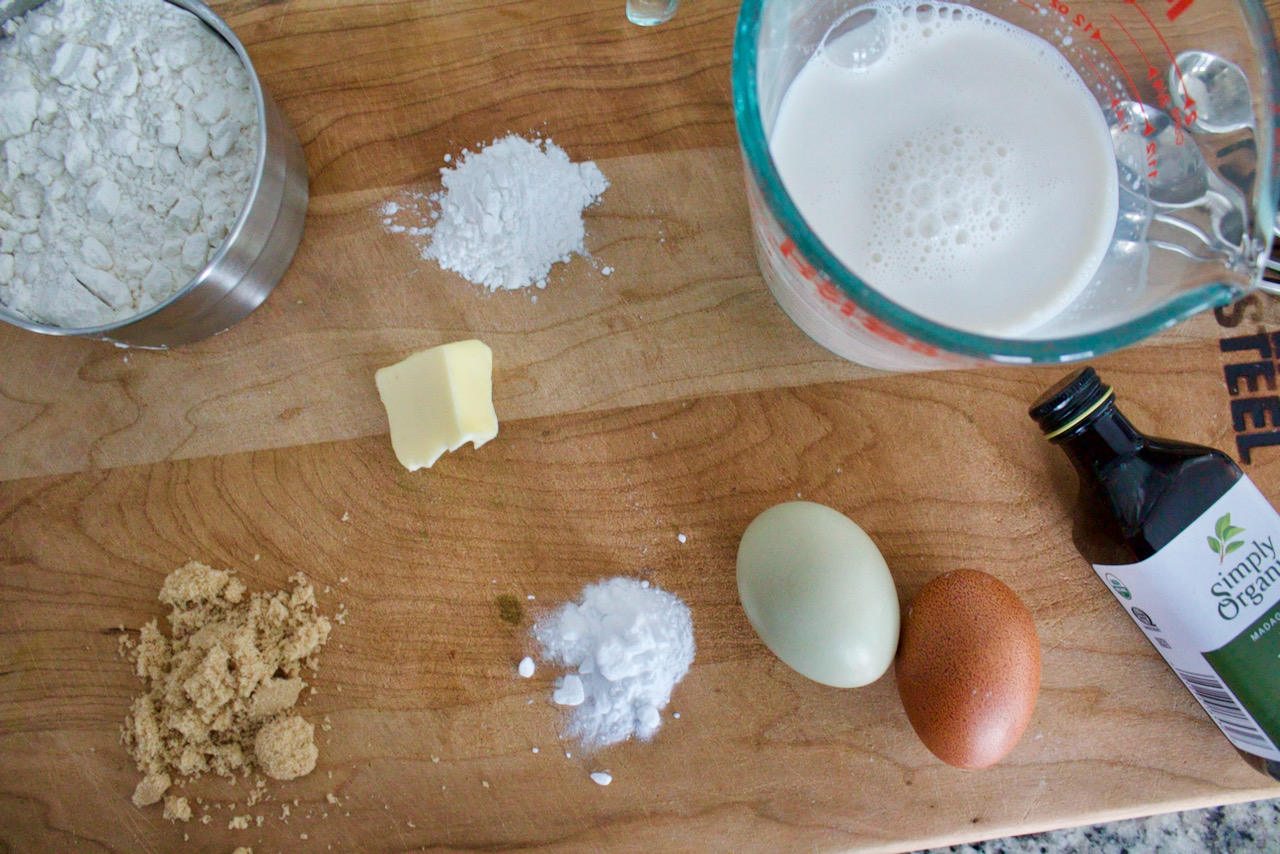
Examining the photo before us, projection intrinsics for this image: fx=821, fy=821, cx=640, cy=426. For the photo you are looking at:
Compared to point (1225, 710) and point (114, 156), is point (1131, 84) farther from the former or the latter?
point (114, 156)

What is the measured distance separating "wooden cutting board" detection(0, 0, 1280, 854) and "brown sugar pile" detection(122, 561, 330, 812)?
0.03 metres

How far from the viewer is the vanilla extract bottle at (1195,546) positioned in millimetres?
888

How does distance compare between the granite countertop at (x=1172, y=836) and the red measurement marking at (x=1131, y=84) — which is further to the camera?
the granite countertop at (x=1172, y=836)

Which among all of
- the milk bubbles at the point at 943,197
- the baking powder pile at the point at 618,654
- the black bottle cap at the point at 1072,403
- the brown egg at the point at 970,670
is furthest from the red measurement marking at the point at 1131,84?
the baking powder pile at the point at 618,654

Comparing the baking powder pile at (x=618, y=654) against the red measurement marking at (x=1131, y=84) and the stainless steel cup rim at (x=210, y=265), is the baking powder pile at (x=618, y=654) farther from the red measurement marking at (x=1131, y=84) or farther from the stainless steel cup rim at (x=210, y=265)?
the red measurement marking at (x=1131, y=84)

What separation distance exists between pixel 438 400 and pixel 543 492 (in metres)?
0.17

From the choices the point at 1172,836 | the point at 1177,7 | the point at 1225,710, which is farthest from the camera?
the point at 1172,836

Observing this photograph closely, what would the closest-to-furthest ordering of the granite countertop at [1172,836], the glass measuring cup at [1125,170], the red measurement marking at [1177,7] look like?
the glass measuring cup at [1125,170]
the red measurement marking at [1177,7]
the granite countertop at [1172,836]

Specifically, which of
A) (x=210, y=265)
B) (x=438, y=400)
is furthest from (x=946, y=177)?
(x=210, y=265)

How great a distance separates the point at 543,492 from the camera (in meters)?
1.01

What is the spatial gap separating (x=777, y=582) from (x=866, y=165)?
448 mm

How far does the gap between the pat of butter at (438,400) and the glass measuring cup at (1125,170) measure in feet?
1.19

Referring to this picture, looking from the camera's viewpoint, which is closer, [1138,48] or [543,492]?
[1138,48]

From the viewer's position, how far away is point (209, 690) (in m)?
0.95
